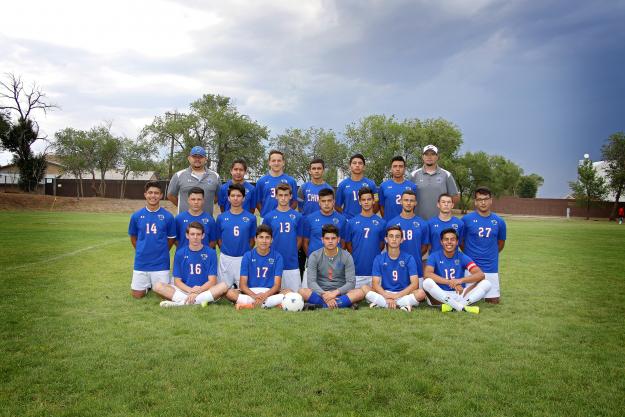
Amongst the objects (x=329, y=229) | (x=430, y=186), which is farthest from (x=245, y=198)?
(x=430, y=186)

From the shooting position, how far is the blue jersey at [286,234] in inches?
287

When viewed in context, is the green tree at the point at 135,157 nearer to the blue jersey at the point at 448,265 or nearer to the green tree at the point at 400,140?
the green tree at the point at 400,140

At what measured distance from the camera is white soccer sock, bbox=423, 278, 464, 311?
664 cm

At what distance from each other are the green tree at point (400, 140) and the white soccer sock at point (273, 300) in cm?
4874

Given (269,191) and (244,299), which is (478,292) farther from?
(269,191)

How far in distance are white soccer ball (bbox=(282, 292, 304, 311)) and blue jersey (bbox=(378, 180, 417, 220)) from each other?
90.4 inches

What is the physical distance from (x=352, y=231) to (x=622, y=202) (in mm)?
52946

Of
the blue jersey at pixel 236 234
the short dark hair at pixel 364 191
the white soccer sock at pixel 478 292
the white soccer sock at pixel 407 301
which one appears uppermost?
the short dark hair at pixel 364 191

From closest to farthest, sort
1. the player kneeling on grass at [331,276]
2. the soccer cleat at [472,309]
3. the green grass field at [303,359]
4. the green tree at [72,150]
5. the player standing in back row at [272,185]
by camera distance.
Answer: the green grass field at [303,359], the soccer cleat at [472,309], the player kneeling on grass at [331,276], the player standing in back row at [272,185], the green tree at [72,150]

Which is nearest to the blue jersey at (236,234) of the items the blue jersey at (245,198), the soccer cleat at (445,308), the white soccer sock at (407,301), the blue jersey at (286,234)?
the blue jersey at (286,234)

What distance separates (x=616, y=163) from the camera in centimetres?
5100

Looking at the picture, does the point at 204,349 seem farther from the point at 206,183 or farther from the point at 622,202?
the point at 622,202

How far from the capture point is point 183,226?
7.56 m

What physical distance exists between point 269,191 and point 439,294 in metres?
3.16
